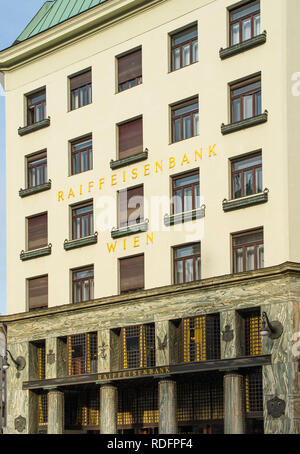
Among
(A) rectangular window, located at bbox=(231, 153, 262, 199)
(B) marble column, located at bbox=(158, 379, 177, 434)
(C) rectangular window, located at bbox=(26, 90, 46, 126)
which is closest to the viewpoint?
(A) rectangular window, located at bbox=(231, 153, 262, 199)

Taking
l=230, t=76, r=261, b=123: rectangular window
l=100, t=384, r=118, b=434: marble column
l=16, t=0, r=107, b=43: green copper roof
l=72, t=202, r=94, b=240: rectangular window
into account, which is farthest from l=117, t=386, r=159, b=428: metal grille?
l=16, t=0, r=107, b=43: green copper roof

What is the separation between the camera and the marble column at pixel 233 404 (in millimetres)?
42500

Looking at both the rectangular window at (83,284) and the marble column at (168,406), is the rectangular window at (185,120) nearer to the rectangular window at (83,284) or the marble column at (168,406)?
the rectangular window at (83,284)

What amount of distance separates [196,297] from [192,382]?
4200 mm

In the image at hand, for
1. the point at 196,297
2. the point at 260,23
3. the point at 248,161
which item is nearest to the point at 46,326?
the point at 196,297

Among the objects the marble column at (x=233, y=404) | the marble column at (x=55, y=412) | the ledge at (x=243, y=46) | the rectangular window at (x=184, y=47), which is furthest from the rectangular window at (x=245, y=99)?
the marble column at (x=55, y=412)

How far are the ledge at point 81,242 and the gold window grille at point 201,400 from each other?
8.48m

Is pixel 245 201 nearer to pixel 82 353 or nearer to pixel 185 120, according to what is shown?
pixel 185 120

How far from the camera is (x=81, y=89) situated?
2077 inches

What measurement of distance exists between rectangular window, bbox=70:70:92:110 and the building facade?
102mm

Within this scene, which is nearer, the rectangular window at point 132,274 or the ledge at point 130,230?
the ledge at point 130,230

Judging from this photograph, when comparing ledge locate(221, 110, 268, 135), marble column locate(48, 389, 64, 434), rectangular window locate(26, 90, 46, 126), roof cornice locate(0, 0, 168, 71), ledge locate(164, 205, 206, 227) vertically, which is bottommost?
marble column locate(48, 389, 64, 434)

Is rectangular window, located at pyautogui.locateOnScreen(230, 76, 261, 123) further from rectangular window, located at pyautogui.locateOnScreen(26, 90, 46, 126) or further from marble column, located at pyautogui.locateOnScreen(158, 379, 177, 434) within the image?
rectangular window, located at pyautogui.locateOnScreen(26, 90, 46, 126)

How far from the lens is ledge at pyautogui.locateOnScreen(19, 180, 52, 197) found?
5325 centimetres
